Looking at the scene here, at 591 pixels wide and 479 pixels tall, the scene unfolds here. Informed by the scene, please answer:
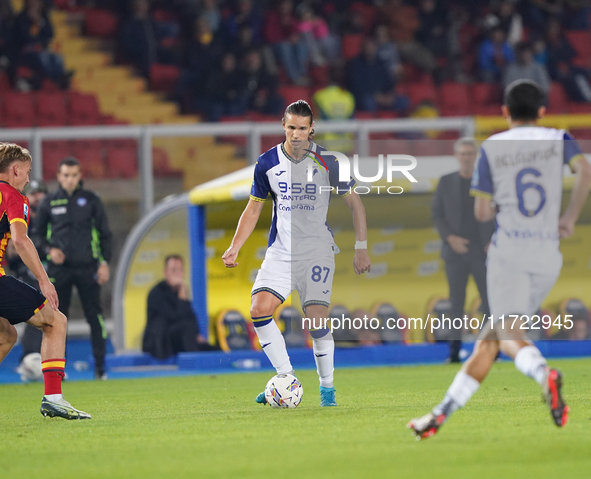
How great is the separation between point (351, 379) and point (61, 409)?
3679mm

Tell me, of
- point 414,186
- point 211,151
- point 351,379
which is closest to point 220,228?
point 211,151

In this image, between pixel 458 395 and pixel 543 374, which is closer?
pixel 543 374

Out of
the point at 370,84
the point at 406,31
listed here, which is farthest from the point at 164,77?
the point at 406,31

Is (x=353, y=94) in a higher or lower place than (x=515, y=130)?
higher

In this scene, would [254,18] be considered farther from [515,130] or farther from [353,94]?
[515,130]

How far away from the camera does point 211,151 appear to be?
1370cm

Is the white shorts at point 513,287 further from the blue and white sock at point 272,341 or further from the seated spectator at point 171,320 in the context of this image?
the seated spectator at point 171,320

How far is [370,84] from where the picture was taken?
1803cm

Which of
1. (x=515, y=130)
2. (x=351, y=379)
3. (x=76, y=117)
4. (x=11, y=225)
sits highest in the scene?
(x=76, y=117)

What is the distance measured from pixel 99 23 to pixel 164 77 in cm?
166

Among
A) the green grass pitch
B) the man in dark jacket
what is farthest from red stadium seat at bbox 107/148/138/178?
the green grass pitch

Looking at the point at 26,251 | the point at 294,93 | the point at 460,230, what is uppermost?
the point at 294,93

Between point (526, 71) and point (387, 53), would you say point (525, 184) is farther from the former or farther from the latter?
point (526, 71)

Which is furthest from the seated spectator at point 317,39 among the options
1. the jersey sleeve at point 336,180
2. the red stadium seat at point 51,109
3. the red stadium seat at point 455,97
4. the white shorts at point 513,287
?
the white shorts at point 513,287
